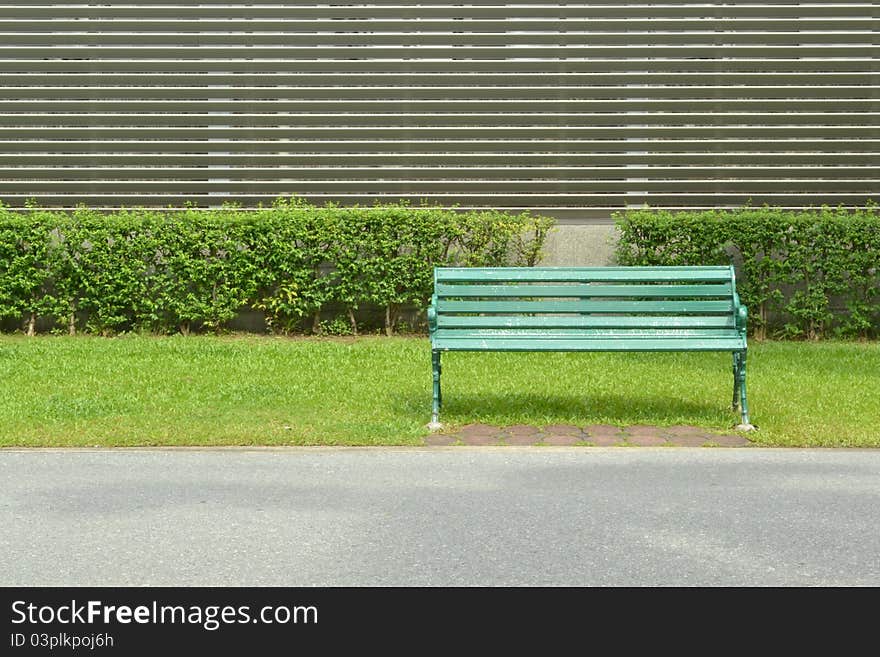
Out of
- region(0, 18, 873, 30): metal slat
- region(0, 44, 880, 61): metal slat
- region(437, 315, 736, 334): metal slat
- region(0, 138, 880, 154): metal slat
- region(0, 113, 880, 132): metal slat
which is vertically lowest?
region(437, 315, 736, 334): metal slat

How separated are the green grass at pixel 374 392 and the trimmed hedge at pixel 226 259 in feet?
3.18

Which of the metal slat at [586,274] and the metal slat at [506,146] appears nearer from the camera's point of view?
the metal slat at [586,274]

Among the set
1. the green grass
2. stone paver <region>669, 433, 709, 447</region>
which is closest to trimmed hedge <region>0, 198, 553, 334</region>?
the green grass

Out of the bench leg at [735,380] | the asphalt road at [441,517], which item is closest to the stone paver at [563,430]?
the asphalt road at [441,517]

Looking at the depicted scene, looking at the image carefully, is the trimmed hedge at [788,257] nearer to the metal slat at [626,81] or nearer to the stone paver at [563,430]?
the metal slat at [626,81]

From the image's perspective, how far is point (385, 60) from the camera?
14.8 m

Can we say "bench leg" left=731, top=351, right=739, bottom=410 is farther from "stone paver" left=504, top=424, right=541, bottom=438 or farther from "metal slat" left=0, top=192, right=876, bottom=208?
"metal slat" left=0, top=192, right=876, bottom=208

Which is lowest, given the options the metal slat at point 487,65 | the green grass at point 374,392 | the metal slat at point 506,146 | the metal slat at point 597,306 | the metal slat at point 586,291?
the green grass at point 374,392

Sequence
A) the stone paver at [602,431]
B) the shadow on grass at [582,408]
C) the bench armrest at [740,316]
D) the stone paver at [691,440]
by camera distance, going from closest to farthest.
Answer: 1. the stone paver at [691,440]
2. the stone paver at [602,431]
3. the bench armrest at [740,316]
4. the shadow on grass at [582,408]

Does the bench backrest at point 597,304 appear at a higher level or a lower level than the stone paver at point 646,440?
higher

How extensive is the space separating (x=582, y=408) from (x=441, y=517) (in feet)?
10.4

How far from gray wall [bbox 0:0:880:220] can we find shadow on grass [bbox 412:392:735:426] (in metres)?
6.38

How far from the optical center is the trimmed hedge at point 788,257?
1289 cm

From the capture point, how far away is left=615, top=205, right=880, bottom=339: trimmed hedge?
1289 cm
